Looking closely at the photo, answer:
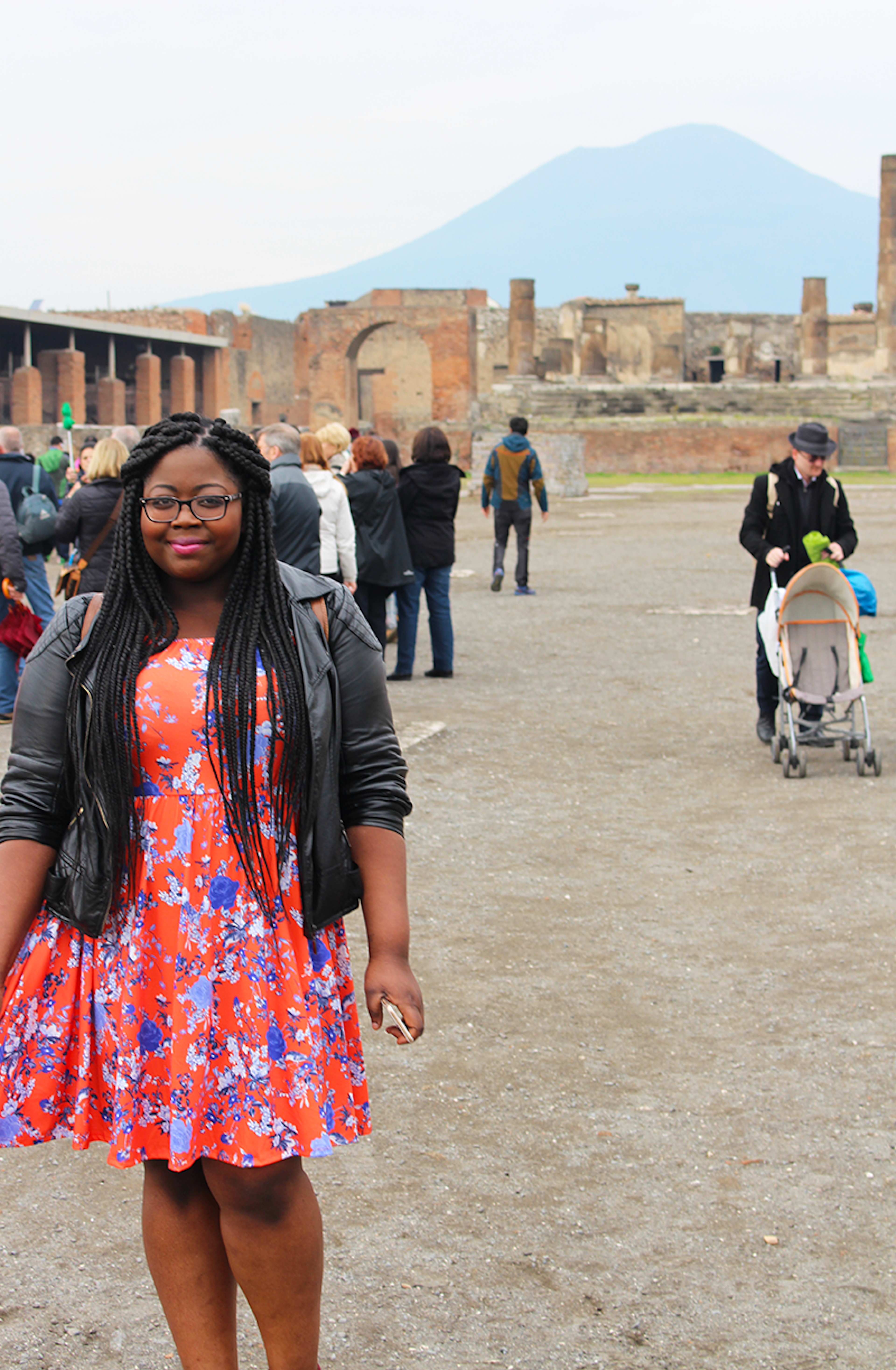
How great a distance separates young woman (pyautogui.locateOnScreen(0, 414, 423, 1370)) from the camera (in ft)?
7.55

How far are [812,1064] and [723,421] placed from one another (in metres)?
37.4

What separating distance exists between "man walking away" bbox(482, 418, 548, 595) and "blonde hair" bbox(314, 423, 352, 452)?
5.22 metres

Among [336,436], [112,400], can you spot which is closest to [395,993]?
[336,436]

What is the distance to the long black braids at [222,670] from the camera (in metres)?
2.33

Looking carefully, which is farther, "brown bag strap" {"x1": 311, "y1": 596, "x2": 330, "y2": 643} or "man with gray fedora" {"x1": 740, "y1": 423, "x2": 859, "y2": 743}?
"man with gray fedora" {"x1": 740, "y1": 423, "x2": 859, "y2": 743}

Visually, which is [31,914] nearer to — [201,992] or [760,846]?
[201,992]

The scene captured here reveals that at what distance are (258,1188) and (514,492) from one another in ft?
42.7

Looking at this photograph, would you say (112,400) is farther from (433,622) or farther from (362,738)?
(362,738)

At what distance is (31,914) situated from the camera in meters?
2.39

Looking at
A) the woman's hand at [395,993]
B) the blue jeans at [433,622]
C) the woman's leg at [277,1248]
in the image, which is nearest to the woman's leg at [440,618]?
the blue jeans at [433,622]

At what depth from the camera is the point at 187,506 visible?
2406 millimetres

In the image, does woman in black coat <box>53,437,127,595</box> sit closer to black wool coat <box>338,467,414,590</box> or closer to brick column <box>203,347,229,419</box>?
black wool coat <box>338,467,414,590</box>

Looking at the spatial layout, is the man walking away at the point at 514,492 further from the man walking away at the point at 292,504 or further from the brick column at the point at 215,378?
the brick column at the point at 215,378

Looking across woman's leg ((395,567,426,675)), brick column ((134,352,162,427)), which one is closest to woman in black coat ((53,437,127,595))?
woman's leg ((395,567,426,675))
